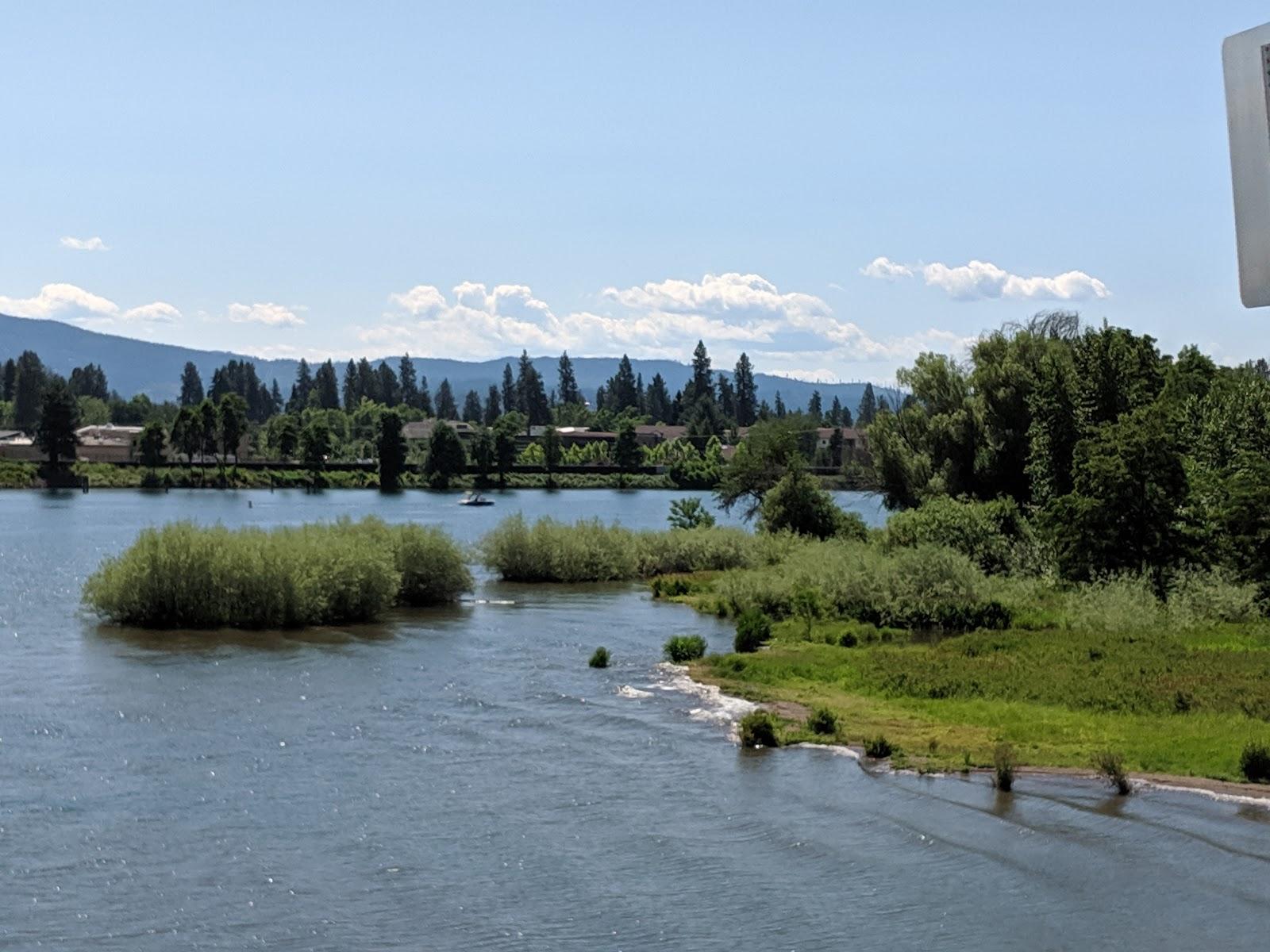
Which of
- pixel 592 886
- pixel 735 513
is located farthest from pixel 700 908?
pixel 735 513

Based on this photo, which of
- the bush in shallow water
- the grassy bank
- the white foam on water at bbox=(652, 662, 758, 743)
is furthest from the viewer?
the bush in shallow water

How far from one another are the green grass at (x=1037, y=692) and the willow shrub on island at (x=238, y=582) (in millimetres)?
14844

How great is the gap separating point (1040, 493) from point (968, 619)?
18064mm

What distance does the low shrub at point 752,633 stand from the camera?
41.4m

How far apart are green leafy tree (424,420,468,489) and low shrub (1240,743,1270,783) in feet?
511

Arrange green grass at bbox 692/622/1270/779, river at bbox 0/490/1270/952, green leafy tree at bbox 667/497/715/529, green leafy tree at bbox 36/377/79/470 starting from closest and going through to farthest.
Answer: river at bbox 0/490/1270/952 → green grass at bbox 692/622/1270/779 → green leafy tree at bbox 667/497/715/529 → green leafy tree at bbox 36/377/79/470

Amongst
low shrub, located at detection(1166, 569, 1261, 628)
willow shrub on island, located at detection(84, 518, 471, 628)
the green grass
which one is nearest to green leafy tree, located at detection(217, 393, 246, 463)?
willow shrub on island, located at detection(84, 518, 471, 628)

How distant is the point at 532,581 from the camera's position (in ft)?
209

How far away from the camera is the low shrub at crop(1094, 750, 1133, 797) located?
24.2 metres

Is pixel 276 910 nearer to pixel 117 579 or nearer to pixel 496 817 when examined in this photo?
pixel 496 817

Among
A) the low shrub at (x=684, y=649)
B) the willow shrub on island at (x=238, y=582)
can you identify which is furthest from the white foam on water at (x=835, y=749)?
the willow shrub on island at (x=238, y=582)

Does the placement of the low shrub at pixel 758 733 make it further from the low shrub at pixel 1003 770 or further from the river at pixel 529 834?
the low shrub at pixel 1003 770

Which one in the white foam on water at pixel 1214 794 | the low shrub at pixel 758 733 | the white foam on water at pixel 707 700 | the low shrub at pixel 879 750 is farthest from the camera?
the white foam on water at pixel 707 700

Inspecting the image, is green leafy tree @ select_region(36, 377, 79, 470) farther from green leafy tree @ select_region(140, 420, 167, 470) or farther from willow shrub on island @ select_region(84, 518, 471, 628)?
willow shrub on island @ select_region(84, 518, 471, 628)
